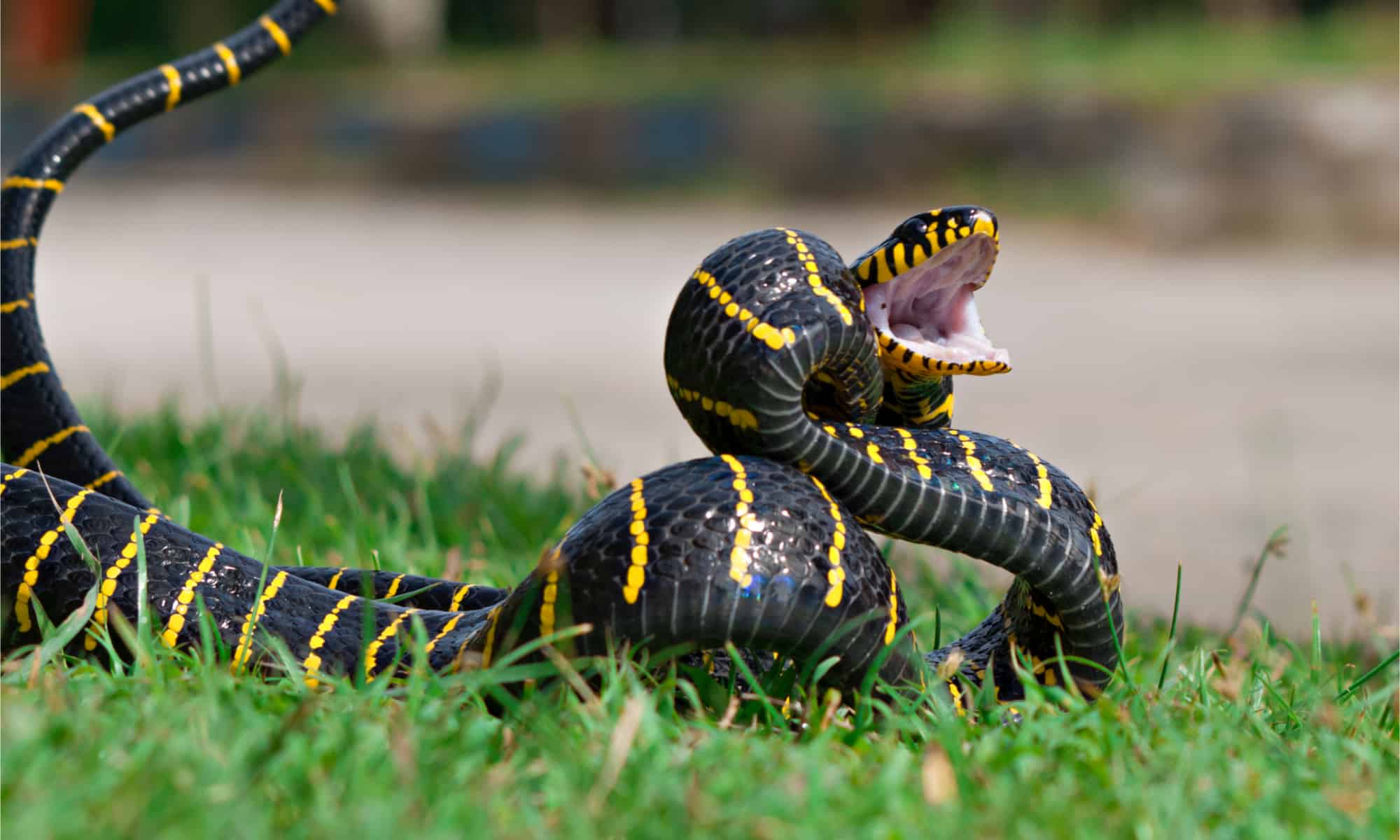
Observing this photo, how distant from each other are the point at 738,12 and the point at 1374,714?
62.4 ft

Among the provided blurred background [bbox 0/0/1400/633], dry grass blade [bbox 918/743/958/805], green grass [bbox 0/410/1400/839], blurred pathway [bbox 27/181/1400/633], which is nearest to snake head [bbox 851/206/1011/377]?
green grass [bbox 0/410/1400/839]

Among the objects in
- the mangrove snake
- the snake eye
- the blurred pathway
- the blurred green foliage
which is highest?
the blurred green foliage

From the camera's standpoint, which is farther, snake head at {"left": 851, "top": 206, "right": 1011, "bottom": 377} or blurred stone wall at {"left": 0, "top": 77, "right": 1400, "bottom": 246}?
blurred stone wall at {"left": 0, "top": 77, "right": 1400, "bottom": 246}

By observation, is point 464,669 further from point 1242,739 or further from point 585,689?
point 1242,739

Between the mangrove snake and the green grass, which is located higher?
the mangrove snake

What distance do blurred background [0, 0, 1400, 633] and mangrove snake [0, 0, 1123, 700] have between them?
1.13 metres

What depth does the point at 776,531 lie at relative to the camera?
202cm

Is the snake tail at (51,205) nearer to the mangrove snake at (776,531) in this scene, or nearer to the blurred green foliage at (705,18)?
the mangrove snake at (776,531)

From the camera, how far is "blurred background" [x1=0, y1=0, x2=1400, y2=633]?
19.3ft

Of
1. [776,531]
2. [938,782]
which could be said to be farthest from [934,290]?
[938,782]

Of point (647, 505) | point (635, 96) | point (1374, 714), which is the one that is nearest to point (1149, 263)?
point (635, 96)

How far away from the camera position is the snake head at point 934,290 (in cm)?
220

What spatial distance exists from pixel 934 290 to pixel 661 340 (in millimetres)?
6007

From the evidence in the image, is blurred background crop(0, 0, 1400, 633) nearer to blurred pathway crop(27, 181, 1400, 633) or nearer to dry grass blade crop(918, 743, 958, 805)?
blurred pathway crop(27, 181, 1400, 633)
